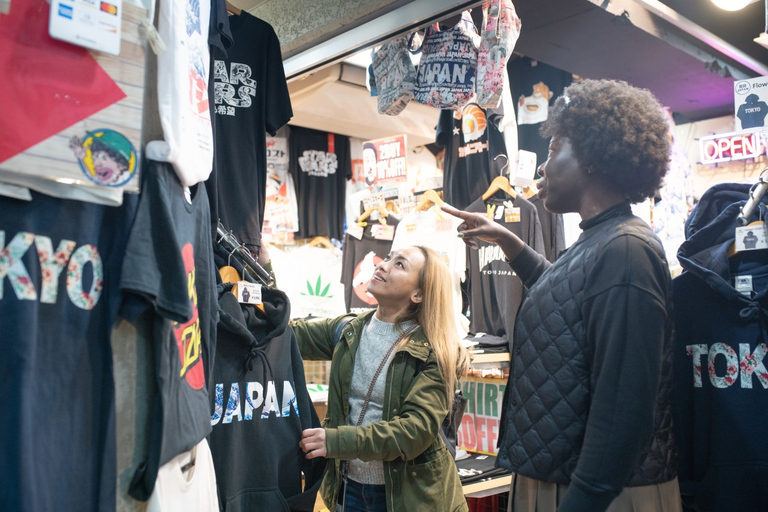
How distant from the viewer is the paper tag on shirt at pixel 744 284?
183 cm

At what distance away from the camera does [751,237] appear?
6.09 feet

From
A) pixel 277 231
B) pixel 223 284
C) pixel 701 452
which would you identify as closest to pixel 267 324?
pixel 223 284

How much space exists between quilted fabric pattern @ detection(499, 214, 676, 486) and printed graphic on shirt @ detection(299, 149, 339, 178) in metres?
4.22

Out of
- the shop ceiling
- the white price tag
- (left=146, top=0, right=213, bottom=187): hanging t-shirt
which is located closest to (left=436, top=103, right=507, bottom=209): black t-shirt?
the shop ceiling

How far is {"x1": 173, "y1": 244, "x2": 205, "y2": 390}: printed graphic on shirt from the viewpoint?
4.00 ft

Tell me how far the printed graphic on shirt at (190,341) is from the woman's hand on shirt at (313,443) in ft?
2.40

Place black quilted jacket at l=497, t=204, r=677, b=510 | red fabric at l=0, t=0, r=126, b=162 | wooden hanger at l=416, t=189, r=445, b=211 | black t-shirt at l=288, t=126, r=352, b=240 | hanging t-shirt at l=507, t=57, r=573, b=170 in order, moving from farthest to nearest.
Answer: black t-shirt at l=288, t=126, r=352, b=240 → hanging t-shirt at l=507, t=57, r=573, b=170 → wooden hanger at l=416, t=189, r=445, b=211 → black quilted jacket at l=497, t=204, r=677, b=510 → red fabric at l=0, t=0, r=126, b=162

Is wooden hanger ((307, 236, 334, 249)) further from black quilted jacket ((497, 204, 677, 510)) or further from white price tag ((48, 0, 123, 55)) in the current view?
white price tag ((48, 0, 123, 55))

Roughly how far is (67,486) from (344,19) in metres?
2.08

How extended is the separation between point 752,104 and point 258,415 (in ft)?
6.53

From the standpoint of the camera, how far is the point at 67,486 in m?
1.01

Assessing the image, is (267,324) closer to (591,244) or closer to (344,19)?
(591,244)

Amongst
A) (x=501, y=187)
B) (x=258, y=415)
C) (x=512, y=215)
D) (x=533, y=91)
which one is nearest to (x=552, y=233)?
(x=512, y=215)

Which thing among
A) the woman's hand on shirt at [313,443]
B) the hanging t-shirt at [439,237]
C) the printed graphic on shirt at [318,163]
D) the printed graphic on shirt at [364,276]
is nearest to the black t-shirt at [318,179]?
the printed graphic on shirt at [318,163]
